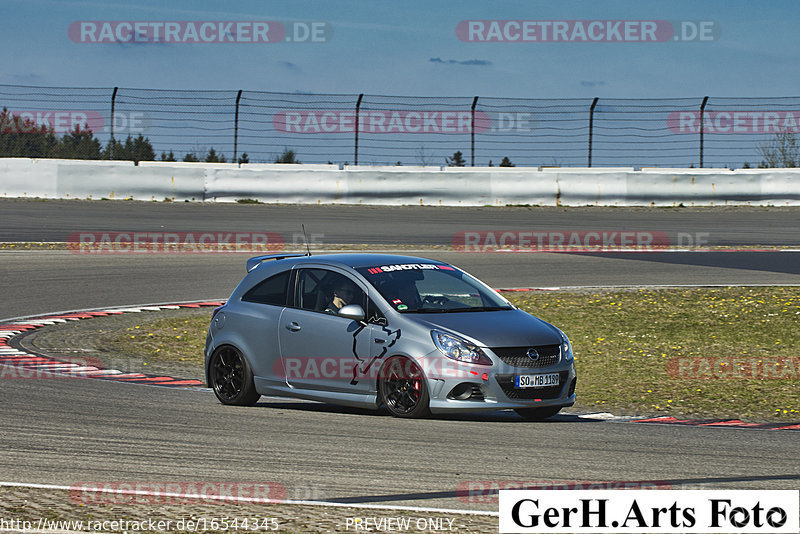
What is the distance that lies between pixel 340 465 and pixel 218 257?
1519 centimetres

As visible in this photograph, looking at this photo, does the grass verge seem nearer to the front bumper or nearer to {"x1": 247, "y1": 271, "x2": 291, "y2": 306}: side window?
the front bumper

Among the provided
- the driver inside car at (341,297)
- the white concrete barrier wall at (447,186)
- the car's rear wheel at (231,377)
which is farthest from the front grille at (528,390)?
the white concrete barrier wall at (447,186)

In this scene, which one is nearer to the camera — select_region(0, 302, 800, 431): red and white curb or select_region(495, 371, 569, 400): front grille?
select_region(495, 371, 569, 400): front grille

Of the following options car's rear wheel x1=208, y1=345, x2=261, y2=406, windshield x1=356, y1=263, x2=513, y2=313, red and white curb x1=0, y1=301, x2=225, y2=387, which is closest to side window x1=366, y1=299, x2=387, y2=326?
windshield x1=356, y1=263, x2=513, y2=313

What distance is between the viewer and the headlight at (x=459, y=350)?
859 centimetres

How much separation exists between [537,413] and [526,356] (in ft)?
2.45

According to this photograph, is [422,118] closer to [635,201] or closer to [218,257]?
[635,201]

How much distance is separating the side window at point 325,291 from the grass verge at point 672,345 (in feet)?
8.02

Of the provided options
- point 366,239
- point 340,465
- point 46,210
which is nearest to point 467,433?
point 340,465

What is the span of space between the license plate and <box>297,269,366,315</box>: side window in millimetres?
1547

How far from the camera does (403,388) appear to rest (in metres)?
8.82

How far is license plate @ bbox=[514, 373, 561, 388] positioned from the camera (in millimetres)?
8633

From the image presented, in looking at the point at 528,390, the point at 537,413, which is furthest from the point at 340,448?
the point at 537,413

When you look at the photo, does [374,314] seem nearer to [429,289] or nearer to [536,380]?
[429,289]
